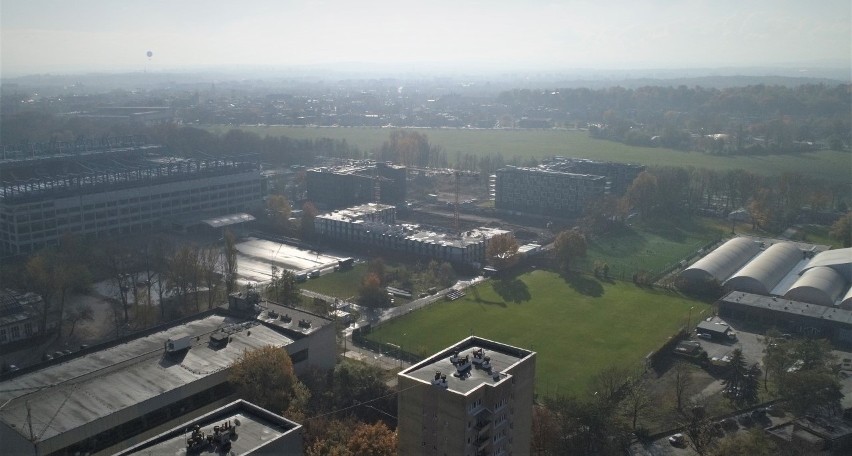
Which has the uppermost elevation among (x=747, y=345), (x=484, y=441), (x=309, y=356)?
(x=484, y=441)

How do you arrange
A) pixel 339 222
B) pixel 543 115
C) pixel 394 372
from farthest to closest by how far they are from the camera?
pixel 543 115, pixel 339 222, pixel 394 372

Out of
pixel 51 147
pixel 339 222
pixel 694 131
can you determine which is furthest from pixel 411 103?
pixel 339 222

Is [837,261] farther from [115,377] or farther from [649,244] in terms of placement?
[115,377]

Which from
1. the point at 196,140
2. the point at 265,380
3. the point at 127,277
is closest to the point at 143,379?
the point at 265,380

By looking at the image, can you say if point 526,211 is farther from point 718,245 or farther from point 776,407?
point 776,407

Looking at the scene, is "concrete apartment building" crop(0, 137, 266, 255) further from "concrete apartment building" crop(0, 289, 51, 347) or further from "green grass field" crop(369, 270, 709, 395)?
"green grass field" crop(369, 270, 709, 395)

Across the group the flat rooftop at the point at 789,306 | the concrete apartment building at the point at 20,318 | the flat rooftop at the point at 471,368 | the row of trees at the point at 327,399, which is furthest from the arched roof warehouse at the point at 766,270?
the concrete apartment building at the point at 20,318

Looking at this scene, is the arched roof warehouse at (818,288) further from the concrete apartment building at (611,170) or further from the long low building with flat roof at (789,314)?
the concrete apartment building at (611,170)
